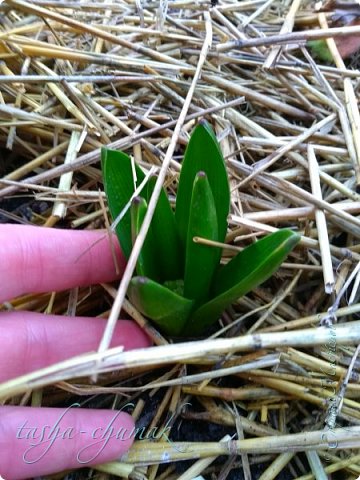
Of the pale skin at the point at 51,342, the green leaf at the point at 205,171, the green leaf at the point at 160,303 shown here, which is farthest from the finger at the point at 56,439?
the green leaf at the point at 205,171

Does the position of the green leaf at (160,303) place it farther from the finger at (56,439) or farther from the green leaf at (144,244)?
the finger at (56,439)

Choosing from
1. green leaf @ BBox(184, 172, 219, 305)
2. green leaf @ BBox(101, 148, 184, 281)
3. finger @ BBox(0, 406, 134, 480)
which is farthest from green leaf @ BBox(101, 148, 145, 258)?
finger @ BBox(0, 406, 134, 480)

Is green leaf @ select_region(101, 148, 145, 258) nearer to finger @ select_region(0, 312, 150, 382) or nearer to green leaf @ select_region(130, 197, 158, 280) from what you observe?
green leaf @ select_region(130, 197, 158, 280)

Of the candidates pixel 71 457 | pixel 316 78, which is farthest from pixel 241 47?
pixel 71 457

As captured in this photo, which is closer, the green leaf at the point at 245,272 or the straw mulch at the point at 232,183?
the green leaf at the point at 245,272

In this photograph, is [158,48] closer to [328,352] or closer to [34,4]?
[34,4]

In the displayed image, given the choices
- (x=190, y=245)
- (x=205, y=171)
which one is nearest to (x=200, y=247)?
(x=190, y=245)
